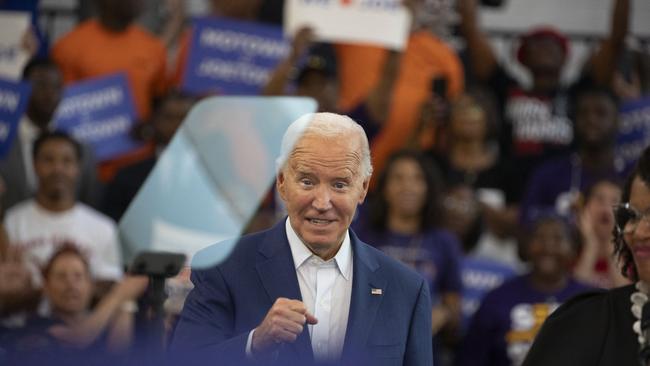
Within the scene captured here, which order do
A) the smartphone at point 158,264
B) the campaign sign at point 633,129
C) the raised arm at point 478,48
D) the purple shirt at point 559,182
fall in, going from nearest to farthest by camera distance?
the smartphone at point 158,264, the purple shirt at point 559,182, the campaign sign at point 633,129, the raised arm at point 478,48

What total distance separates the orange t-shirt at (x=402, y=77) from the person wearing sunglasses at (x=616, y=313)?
418 centimetres

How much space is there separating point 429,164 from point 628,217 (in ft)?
12.2

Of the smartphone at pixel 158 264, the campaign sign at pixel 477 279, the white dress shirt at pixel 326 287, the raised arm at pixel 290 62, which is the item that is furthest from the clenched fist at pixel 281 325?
the raised arm at pixel 290 62

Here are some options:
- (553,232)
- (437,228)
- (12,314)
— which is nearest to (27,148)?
(12,314)

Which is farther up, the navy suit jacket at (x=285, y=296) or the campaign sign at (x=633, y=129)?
the navy suit jacket at (x=285, y=296)

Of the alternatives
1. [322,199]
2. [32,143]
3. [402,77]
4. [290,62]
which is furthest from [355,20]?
[322,199]

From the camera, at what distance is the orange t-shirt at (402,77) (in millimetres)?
8258

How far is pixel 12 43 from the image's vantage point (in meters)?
8.29

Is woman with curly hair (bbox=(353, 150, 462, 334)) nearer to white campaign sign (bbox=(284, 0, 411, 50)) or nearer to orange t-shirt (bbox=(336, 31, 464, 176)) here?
orange t-shirt (bbox=(336, 31, 464, 176))

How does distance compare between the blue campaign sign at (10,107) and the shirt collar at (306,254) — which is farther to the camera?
the blue campaign sign at (10,107)

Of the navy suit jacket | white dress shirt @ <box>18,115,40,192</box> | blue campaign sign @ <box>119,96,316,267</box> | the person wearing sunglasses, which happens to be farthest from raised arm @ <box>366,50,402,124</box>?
the navy suit jacket

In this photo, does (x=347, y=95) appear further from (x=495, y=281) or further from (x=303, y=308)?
(x=303, y=308)

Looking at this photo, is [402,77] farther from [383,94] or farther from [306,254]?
[306,254]

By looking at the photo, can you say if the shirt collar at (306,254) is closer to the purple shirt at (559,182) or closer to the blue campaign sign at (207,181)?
the blue campaign sign at (207,181)
